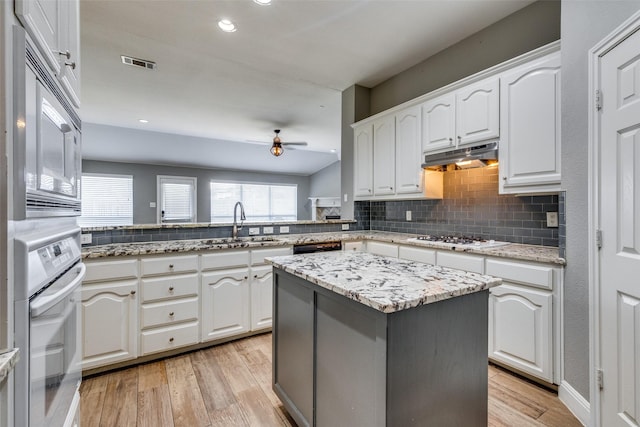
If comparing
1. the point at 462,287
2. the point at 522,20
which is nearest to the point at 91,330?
the point at 462,287

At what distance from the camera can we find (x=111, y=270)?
7.17ft

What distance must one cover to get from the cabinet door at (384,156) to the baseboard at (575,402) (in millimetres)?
2143

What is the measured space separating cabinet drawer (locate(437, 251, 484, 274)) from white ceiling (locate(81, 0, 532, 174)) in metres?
2.03

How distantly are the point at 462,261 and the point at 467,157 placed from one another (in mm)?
890

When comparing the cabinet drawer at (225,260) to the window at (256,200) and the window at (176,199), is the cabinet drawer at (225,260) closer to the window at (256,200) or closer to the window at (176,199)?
the window at (256,200)

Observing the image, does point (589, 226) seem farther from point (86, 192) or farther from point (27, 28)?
point (86, 192)

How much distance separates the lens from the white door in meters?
1.34

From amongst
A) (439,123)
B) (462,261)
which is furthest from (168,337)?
(439,123)

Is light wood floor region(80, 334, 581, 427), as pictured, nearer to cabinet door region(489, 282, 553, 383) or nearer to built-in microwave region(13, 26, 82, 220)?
cabinet door region(489, 282, 553, 383)

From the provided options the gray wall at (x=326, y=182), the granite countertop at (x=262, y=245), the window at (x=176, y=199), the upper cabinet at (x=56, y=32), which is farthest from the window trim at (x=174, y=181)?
the upper cabinet at (x=56, y=32)

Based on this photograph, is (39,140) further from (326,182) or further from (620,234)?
(326,182)

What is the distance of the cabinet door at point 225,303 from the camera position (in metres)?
2.57

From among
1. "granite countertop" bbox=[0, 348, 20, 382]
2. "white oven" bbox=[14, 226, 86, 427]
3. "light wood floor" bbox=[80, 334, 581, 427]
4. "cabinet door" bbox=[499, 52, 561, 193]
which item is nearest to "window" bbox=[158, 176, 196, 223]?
"light wood floor" bbox=[80, 334, 581, 427]

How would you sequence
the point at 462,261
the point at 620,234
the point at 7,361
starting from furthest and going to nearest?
the point at 462,261 < the point at 620,234 < the point at 7,361
